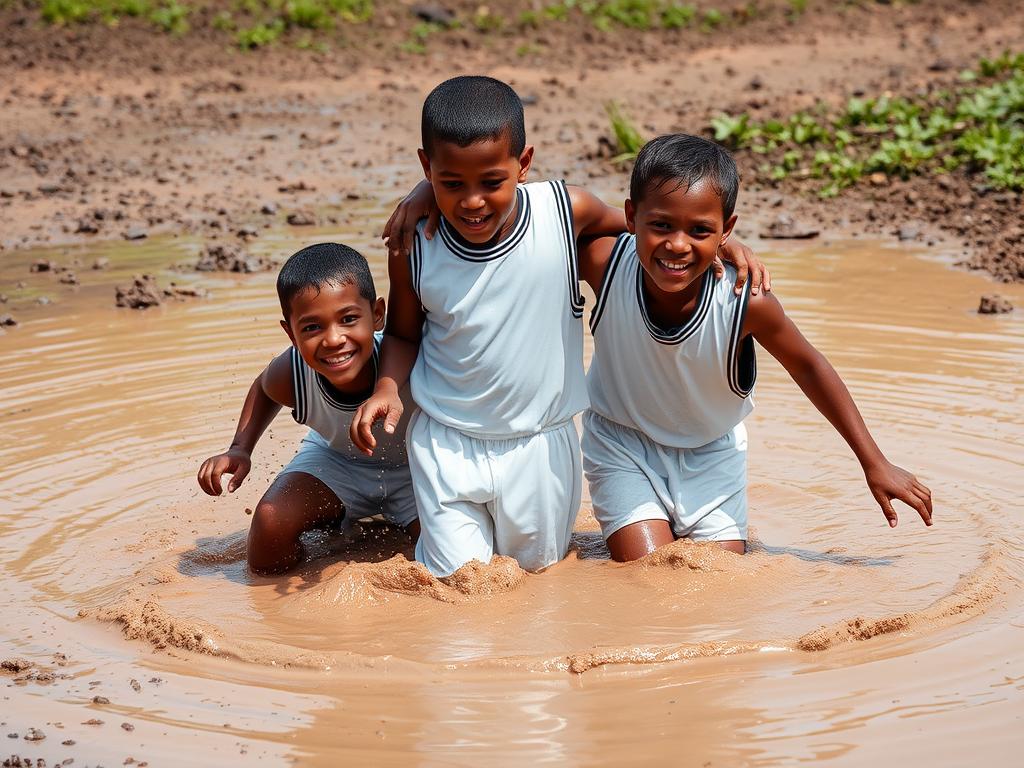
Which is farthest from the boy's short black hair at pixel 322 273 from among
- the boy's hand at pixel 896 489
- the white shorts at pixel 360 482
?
the boy's hand at pixel 896 489

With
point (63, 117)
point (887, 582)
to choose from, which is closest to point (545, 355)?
point (887, 582)

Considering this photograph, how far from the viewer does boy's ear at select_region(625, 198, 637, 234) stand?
3985 mm

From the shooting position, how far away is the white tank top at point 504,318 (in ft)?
13.0

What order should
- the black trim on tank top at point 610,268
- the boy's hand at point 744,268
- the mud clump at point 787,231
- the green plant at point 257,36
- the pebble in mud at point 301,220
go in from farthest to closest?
the green plant at point 257,36, the pebble in mud at point 301,220, the mud clump at point 787,231, the black trim on tank top at point 610,268, the boy's hand at point 744,268

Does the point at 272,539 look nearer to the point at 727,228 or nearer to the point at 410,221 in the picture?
the point at 410,221

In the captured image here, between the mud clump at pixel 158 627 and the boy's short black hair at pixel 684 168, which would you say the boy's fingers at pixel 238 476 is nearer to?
the mud clump at pixel 158 627

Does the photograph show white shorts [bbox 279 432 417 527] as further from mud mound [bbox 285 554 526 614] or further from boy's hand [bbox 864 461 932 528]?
boy's hand [bbox 864 461 932 528]

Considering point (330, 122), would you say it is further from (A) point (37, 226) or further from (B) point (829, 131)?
(B) point (829, 131)

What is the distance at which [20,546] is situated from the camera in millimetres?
4566

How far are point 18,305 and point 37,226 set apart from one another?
72.0 inches

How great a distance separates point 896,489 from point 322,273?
6.07ft

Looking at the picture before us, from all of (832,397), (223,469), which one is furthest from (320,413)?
(832,397)

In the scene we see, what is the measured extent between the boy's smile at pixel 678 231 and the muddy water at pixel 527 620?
88 centimetres

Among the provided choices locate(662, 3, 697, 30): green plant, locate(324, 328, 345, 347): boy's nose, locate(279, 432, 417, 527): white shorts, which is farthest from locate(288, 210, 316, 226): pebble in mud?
locate(662, 3, 697, 30): green plant
